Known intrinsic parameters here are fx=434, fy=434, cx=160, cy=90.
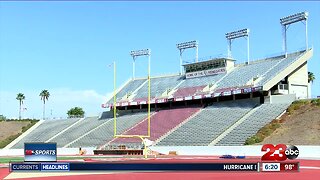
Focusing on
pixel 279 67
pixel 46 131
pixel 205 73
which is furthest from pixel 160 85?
pixel 279 67

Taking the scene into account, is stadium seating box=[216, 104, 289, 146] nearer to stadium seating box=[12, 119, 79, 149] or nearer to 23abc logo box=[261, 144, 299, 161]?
23abc logo box=[261, 144, 299, 161]

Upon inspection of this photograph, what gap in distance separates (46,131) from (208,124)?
3363 cm

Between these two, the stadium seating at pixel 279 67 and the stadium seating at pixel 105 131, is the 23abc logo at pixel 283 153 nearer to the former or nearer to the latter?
the stadium seating at pixel 279 67

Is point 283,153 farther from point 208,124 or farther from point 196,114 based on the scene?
point 196,114

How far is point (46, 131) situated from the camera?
7512 cm

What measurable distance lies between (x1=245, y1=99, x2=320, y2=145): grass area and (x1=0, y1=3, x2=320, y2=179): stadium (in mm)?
A: 449

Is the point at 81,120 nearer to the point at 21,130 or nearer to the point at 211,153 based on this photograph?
the point at 21,130

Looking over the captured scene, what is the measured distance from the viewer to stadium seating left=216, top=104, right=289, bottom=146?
46469 millimetres

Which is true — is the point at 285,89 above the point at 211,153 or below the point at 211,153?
above

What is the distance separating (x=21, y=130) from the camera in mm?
80375

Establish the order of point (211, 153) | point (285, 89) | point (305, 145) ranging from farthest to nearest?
point (285, 89), point (211, 153), point (305, 145)

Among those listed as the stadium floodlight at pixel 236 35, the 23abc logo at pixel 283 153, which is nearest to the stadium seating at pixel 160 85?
the stadium floodlight at pixel 236 35

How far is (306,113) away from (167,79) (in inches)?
1300

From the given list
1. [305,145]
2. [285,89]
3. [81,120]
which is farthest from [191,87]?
[305,145]
